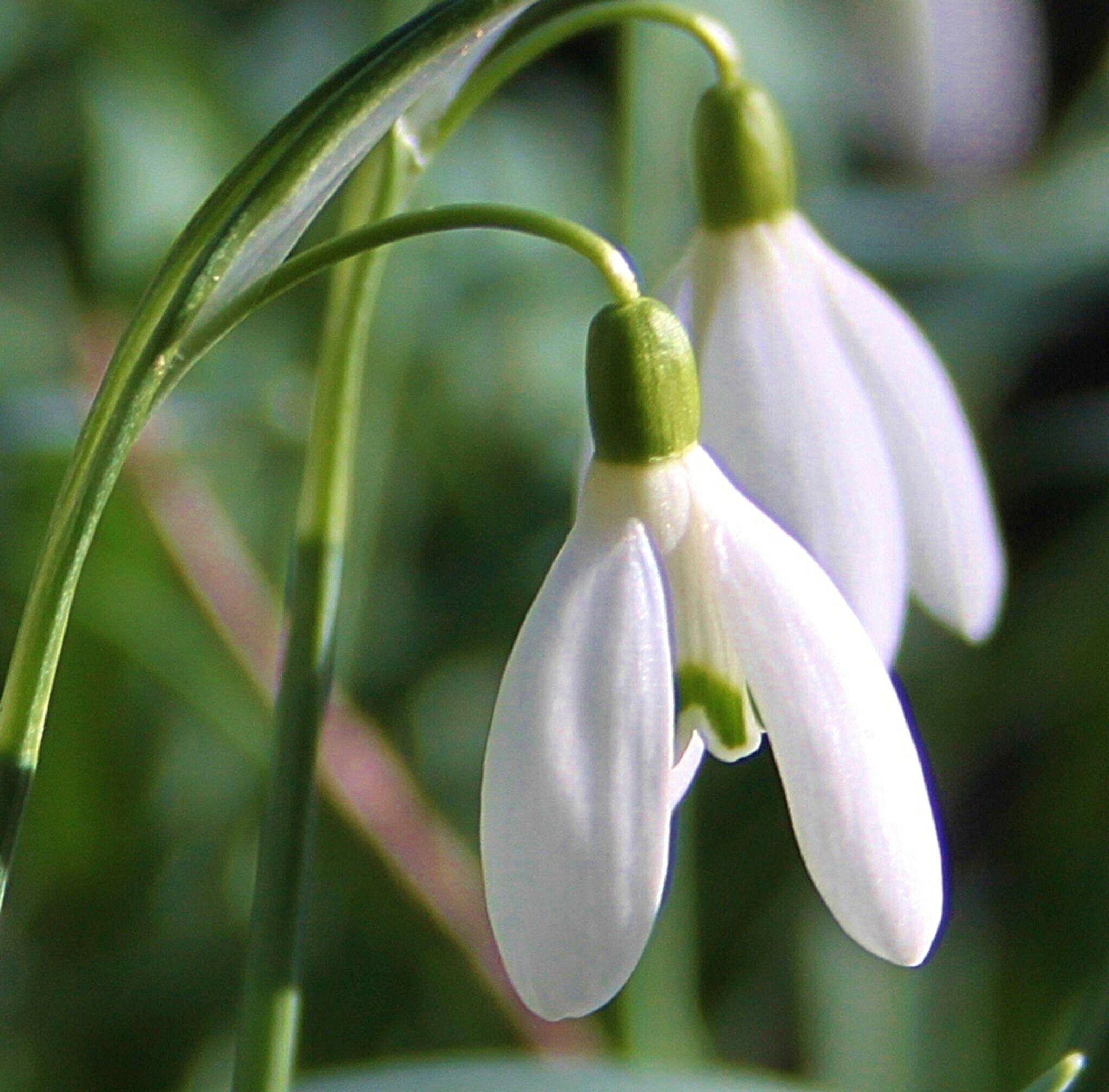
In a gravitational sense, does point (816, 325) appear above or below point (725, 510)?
above

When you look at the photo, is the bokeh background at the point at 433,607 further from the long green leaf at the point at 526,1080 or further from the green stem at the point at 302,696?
the green stem at the point at 302,696

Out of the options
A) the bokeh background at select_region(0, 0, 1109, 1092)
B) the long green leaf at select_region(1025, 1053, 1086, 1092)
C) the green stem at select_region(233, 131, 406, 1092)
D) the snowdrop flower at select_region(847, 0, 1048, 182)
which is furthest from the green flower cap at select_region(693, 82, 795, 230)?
the snowdrop flower at select_region(847, 0, 1048, 182)

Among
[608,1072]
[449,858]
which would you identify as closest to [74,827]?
[449,858]

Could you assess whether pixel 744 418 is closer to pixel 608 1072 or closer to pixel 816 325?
pixel 816 325

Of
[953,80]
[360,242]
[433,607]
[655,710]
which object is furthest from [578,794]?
[953,80]

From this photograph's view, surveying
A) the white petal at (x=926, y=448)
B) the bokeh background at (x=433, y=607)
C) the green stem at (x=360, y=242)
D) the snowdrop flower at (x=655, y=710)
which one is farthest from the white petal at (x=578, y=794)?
the bokeh background at (x=433, y=607)
